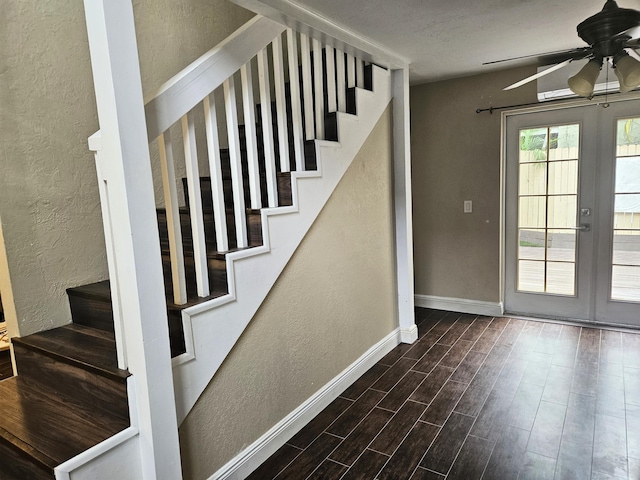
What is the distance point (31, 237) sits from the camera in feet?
6.44

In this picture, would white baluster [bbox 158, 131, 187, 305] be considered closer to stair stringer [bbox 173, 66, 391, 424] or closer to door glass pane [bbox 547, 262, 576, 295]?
stair stringer [bbox 173, 66, 391, 424]

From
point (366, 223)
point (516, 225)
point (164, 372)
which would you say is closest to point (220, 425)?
point (164, 372)

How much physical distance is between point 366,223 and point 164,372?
2001 millimetres

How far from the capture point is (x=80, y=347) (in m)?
1.79

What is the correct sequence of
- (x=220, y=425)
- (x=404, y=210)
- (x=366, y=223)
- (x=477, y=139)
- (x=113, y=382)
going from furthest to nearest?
(x=477, y=139) → (x=404, y=210) → (x=366, y=223) → (x=220, y=425) → (x=113, y=382)

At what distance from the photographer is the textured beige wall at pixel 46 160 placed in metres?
1.90

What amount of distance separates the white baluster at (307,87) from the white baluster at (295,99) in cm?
7

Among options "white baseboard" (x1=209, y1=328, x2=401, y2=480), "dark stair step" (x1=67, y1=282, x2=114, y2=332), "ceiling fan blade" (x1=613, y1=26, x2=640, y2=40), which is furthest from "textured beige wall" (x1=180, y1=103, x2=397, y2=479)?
"ceiling fan blade" (x1=613, y1=26, x2=640, y2=40)

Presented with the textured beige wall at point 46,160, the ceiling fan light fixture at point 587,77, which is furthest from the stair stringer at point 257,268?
the ceiling fan light fixture at point 587,77

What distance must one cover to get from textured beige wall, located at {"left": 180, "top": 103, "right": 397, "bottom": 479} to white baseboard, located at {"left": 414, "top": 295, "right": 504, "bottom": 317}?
115 cm

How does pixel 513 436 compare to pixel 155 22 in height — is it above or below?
below

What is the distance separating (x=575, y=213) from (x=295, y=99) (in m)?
2.93

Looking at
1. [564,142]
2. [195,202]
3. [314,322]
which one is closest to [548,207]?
[564,142]

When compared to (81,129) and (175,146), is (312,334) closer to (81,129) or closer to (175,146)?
(175,146)
